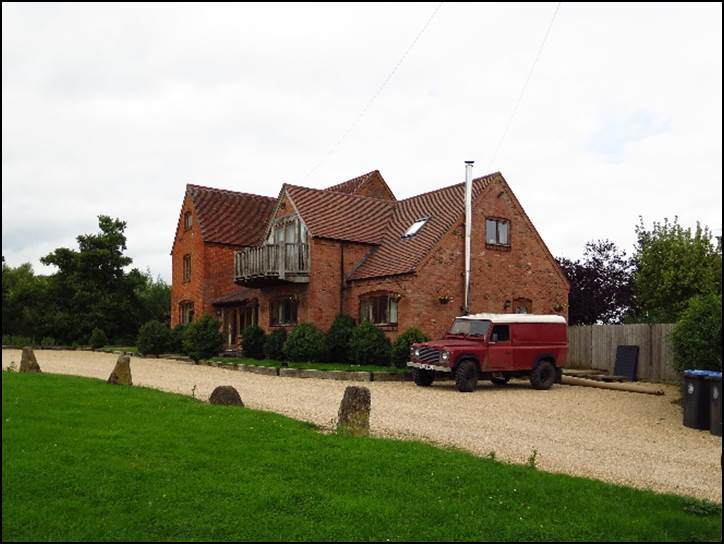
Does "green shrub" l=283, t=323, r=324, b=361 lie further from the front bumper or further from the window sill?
the window sill

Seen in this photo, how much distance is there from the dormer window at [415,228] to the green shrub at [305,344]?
18.8ft

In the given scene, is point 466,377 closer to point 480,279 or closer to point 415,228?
point 480,279

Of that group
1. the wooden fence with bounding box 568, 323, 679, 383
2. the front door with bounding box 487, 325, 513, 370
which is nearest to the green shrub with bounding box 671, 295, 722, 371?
A: the front door with bounding box 487, 325, 513, 370

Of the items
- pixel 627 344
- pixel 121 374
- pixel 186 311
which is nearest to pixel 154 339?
Answer: pixel 186 311

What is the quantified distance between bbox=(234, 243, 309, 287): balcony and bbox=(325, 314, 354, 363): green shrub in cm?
249

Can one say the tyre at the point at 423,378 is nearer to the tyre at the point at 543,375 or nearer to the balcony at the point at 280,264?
the tyre at the point at 543,375

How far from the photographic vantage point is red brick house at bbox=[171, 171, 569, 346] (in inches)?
1051

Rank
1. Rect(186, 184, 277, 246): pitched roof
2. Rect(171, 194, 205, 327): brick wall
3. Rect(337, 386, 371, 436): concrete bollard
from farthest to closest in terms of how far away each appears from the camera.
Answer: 1. Rect(186, 184, 277, 246): pitched roof
2. Rect(171, 194, 205, 327): brick wall
3. Rect(337, 386, 371, 436): concrete bollard

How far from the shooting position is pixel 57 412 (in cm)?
1026

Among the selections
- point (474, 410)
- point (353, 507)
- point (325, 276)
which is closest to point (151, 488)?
point (353, 507)

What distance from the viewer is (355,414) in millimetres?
10352

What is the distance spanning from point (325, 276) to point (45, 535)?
23422mm

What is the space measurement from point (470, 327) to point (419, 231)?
8.99 metres

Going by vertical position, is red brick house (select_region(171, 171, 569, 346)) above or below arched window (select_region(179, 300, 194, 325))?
above
